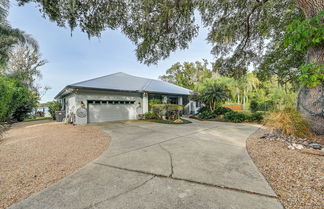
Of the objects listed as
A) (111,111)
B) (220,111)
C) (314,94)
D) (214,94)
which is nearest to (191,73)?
(214,94)

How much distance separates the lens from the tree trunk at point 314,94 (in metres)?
3.76

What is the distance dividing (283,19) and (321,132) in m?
5.96

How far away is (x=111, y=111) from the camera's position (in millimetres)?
10719

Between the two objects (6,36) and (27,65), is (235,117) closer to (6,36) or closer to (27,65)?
(6,36)

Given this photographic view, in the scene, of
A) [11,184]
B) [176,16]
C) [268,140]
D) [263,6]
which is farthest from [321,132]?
[11,184]

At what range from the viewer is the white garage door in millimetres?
9844

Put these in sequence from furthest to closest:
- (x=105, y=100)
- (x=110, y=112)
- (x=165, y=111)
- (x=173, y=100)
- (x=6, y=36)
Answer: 1. (x=173, y=100)
2. (x=165, y=111)
3. (x=110, y=112)
4. (x=105, y=100)
5. (x=6, y=36)

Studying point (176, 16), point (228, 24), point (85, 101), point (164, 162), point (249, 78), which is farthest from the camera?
point (249, 78)

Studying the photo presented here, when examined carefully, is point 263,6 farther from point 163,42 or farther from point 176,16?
point 163,42

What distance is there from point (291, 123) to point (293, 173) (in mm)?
2872

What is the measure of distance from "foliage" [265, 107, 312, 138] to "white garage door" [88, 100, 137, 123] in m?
9.98

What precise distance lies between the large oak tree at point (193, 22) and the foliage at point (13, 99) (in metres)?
6.67

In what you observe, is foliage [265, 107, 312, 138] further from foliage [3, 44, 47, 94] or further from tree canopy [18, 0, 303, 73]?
foliage [3, 44, 47, 94]

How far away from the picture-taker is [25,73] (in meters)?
16.2
